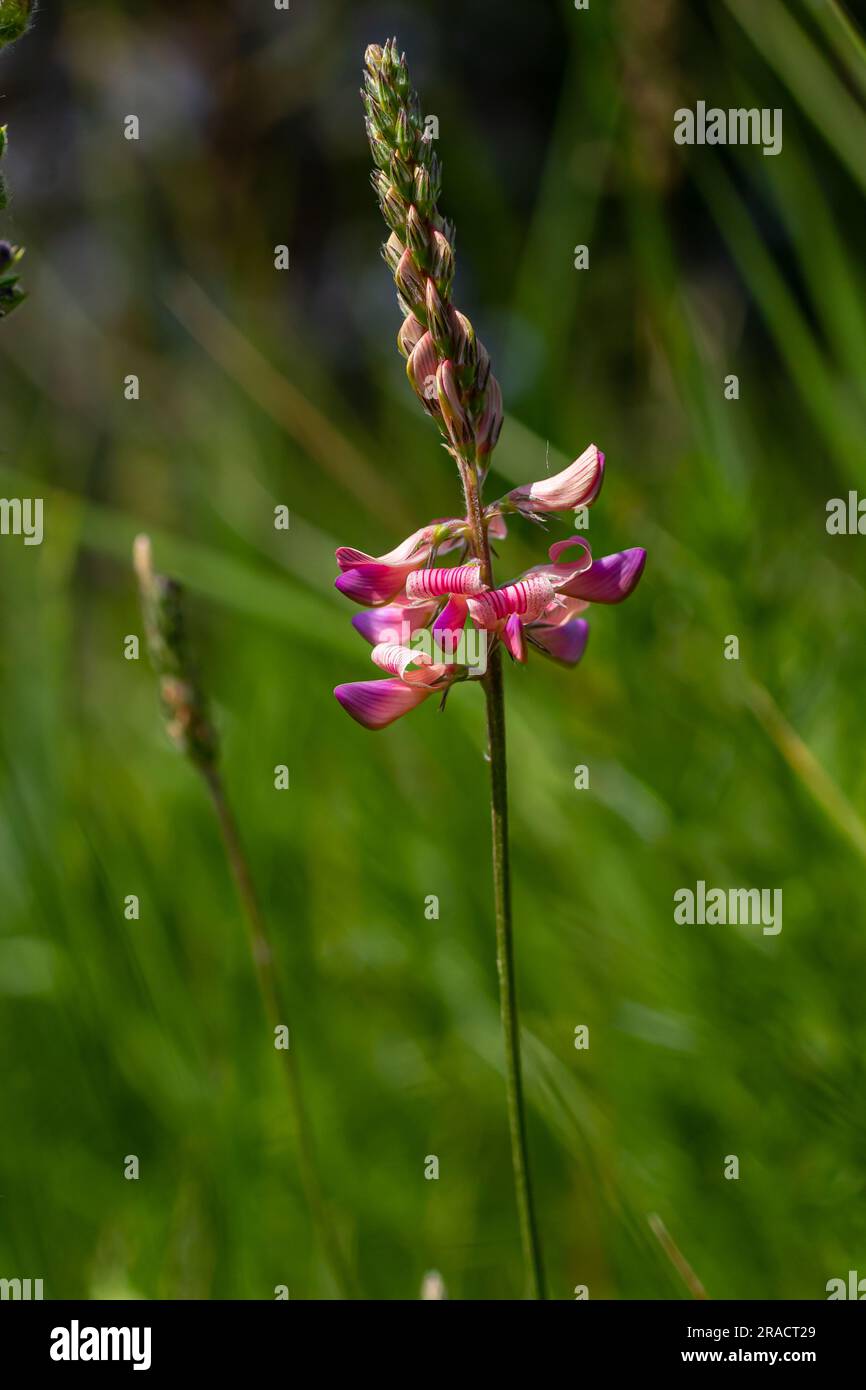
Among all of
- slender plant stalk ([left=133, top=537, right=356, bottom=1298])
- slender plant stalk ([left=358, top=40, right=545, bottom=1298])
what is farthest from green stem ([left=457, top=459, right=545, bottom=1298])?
slender plant stalk ([left=133, top=537, right=356, bottom=1298])

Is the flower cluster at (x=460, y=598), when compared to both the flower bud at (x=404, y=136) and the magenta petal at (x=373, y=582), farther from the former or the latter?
the flower bud at (x=404, y=136)

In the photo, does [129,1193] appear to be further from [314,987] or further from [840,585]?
[840,585]

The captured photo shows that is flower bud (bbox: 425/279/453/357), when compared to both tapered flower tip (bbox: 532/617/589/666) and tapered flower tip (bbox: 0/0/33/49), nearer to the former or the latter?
tapered flower tip (bbox: 532/617/589/666)

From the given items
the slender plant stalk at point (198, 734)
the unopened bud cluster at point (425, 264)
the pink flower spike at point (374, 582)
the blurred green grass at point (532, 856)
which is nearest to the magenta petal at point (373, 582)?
the pink flower spike at point (374, 582)

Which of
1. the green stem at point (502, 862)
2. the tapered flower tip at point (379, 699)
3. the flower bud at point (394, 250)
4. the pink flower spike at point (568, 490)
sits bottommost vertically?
the green stem at point (502, 862)
